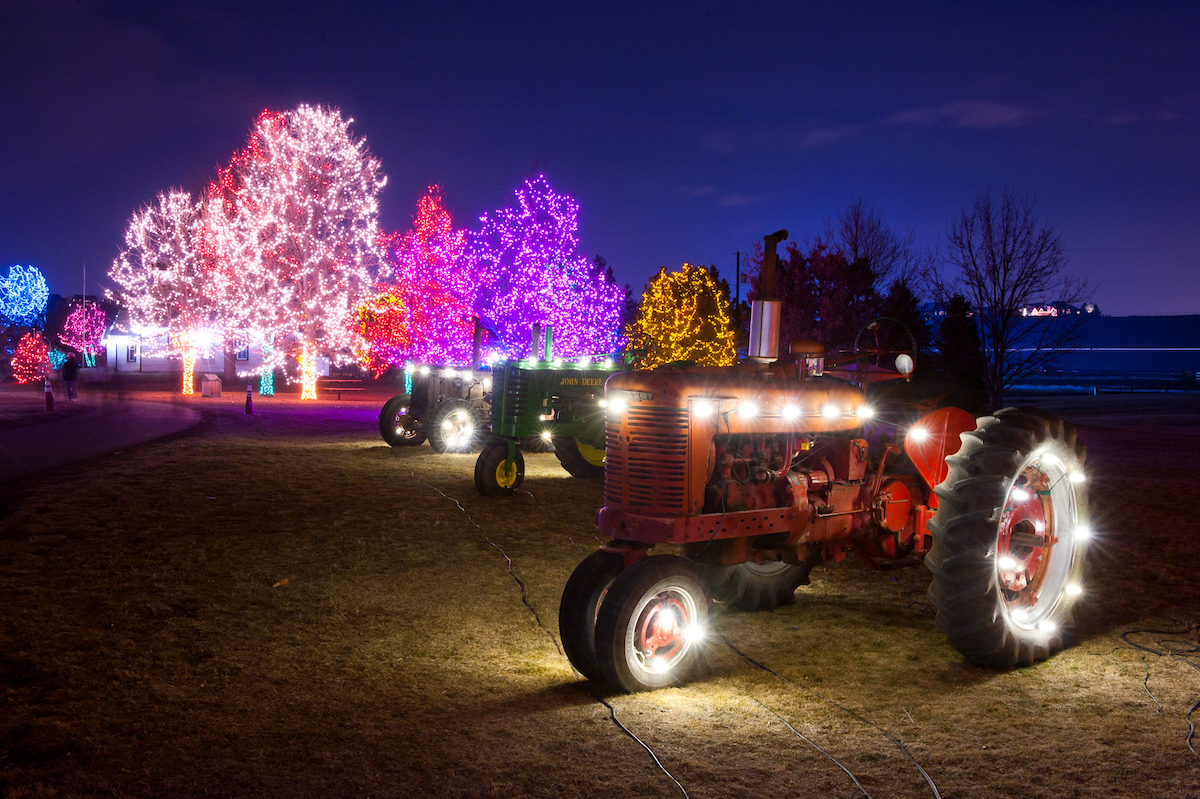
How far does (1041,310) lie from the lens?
84.9 feet

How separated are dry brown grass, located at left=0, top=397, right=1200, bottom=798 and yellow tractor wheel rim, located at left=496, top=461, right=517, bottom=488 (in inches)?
96.6

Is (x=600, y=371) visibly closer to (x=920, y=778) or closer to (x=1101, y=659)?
(x=1101, y=659)

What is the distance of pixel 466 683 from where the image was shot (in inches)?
196

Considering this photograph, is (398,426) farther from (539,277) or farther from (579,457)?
(539,277)

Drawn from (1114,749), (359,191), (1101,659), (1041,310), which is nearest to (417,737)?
(1114,749)

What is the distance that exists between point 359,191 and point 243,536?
1106 inches

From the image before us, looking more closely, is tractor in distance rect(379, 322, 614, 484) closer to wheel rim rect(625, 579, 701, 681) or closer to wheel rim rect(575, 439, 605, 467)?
wheel rim rect(575, 439, 605, 467)

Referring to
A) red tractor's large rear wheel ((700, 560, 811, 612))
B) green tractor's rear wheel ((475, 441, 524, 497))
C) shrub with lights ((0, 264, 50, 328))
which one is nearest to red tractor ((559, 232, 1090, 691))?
red tractor's large rear wheel ((700, 560, 811, 612))

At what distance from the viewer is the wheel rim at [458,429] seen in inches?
667

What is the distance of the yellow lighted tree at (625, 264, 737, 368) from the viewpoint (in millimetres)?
37531

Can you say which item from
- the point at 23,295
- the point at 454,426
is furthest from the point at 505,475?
the point at 23,295

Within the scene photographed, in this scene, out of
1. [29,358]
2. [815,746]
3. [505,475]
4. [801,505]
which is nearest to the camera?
[815,746]

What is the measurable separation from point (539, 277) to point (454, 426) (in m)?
21.8

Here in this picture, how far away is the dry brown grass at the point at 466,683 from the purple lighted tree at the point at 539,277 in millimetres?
28615
